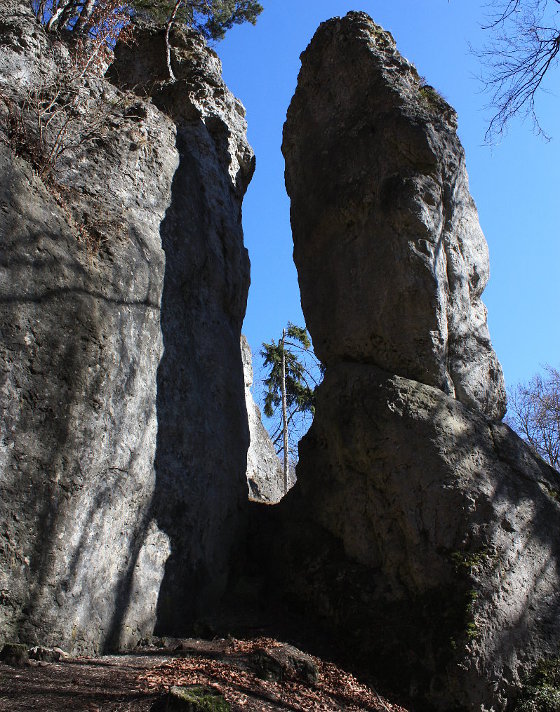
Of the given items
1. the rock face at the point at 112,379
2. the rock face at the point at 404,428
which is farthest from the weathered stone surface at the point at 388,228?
the rock face at the point at 112,379

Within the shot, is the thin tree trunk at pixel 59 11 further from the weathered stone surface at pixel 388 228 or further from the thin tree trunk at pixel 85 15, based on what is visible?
the weathered stone surface at pixel 388 228

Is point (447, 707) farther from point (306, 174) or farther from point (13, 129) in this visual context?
point (306, 174)

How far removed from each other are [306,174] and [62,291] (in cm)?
556

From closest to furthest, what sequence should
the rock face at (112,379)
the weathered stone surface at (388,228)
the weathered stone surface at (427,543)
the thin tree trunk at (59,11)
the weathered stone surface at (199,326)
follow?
the rock face at (112,379) < the weathered stone surface at (427,543) < the weathered stone surface at (199,326) < the weathered stone surface at (388,228) < the thin tree trunk at (59,11)

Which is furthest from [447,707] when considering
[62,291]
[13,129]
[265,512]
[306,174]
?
[306,174]

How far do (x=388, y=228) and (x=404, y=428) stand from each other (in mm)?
2902

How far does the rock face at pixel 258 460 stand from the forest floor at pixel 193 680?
5.41 metres

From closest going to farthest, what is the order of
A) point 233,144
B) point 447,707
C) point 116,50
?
1. point 447,707
2. point 233,144
3. point 116,50

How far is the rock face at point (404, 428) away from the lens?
20.8ft

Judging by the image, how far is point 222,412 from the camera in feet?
28.6

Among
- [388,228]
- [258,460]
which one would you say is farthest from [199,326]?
[258,460]

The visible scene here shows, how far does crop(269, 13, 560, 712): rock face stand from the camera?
6.33 meters

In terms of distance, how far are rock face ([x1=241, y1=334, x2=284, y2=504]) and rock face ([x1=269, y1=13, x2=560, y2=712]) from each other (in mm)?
3447

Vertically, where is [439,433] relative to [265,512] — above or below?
above
